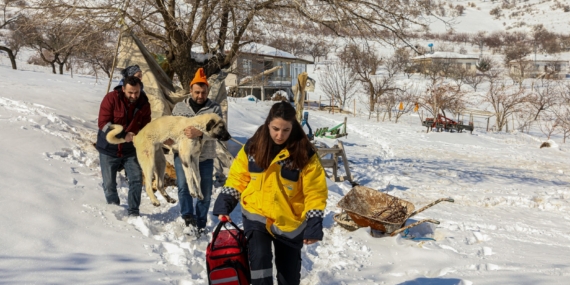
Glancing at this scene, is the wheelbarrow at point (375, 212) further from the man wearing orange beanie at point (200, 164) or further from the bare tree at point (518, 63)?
the bare tree at point (518, 63)

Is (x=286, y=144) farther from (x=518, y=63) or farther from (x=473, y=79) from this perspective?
(x=518, y=63)

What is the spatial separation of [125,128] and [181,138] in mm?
663

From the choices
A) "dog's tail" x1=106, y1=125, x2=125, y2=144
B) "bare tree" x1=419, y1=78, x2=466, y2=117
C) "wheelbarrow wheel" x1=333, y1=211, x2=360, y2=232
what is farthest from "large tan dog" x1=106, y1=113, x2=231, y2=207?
"bare tree" x1=419, y1=78, x2=466, y2=117

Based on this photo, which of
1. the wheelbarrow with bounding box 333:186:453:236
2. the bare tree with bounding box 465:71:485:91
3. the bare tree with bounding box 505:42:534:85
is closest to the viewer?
the wheelbarrow with bounding box 333:186:453:236

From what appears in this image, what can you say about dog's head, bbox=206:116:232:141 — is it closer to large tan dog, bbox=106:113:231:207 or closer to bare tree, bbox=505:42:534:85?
large tan dog, bbox=106:113:231:207

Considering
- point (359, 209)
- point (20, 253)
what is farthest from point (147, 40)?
point (20, 253)

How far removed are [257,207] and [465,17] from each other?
14965cm

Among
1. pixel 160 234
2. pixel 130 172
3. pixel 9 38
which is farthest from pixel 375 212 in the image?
pixel 9 38

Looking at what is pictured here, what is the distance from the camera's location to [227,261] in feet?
9.38

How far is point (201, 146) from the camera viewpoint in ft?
14.5

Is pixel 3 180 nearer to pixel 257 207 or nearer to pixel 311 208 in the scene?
pixel 257 207

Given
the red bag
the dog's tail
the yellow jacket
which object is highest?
the dog's tail

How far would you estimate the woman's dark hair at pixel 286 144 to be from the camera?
9.37ft

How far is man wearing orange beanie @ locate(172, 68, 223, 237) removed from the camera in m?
4.54
